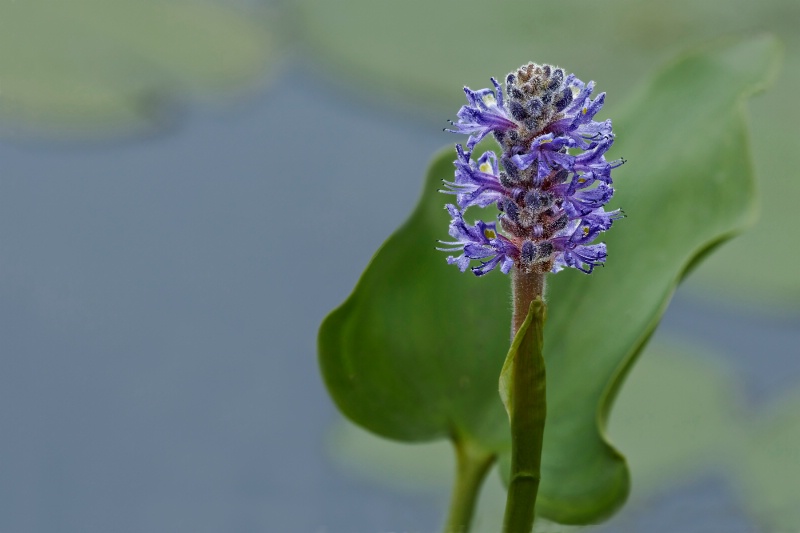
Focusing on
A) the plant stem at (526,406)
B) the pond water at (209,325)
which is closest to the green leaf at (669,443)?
the pond water at (209,325)

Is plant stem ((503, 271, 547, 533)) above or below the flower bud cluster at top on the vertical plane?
below

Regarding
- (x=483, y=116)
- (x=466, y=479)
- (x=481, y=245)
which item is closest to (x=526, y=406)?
(x=481, y=245)

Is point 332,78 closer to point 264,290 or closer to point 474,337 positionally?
point 264,290

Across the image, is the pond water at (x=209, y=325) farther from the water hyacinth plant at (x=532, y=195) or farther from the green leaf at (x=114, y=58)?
the water hyacinth plant at (x=532, y=195)

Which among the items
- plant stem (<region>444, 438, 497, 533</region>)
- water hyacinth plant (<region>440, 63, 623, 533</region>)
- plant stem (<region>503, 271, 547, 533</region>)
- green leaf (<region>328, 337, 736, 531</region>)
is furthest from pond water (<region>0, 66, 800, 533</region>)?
water hyacinth plant (<region>440, 63, 623, 533</region>)

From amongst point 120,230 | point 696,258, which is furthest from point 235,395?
point 696,258

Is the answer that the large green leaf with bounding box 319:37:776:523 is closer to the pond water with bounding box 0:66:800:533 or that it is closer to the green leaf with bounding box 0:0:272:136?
the pond water with bounding box 0:66:800:533
